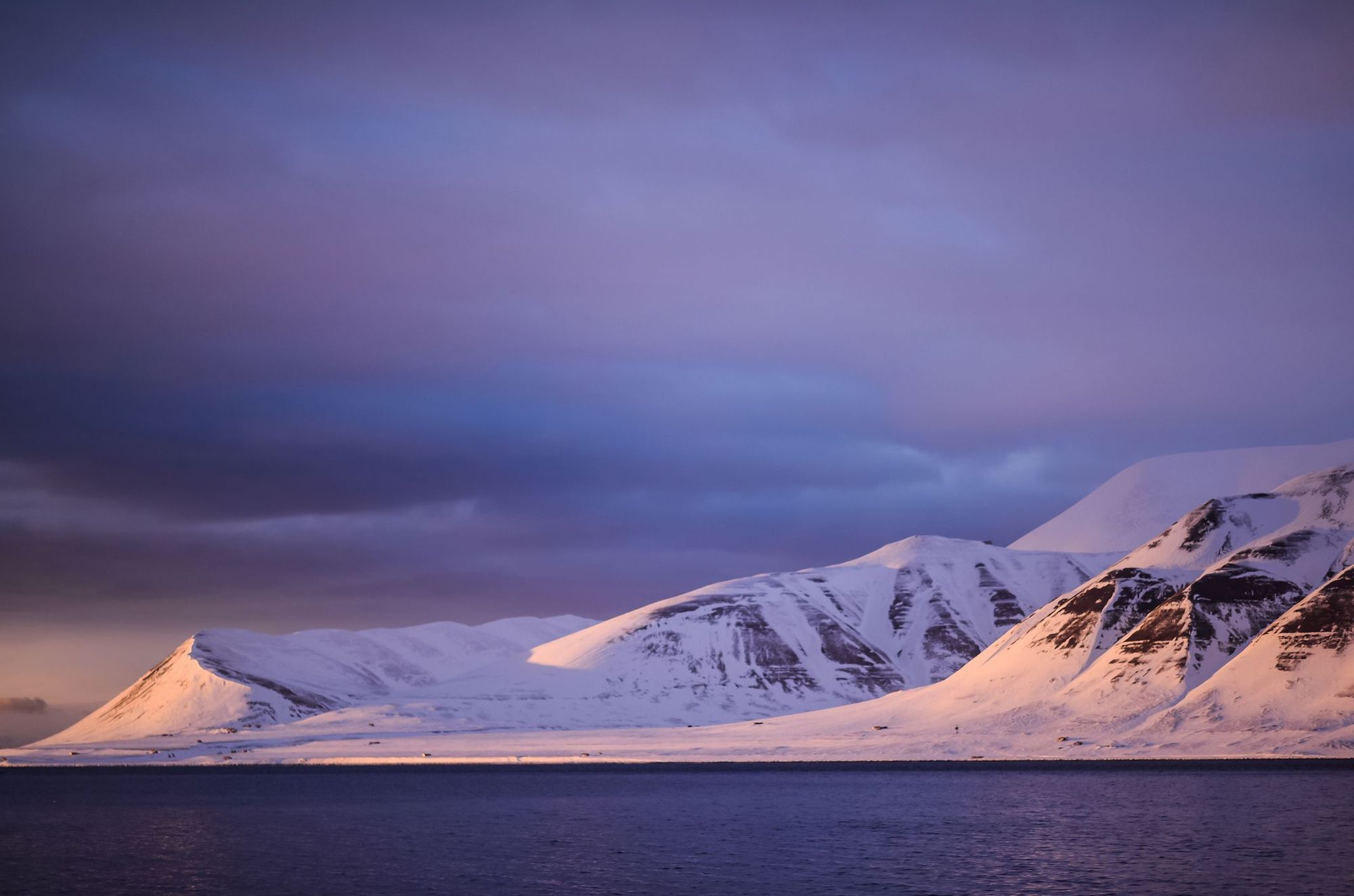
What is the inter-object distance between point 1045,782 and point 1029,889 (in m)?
97.8

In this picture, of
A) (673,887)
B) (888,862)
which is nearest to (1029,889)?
(888,862)

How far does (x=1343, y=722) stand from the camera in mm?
198500

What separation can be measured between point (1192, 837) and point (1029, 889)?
30371mm

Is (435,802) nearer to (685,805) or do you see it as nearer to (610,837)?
(685,805)

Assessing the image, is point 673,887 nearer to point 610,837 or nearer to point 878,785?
point 610,837

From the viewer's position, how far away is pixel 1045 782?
562ft

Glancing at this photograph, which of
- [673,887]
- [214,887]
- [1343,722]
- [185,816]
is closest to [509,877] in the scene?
[673,887]

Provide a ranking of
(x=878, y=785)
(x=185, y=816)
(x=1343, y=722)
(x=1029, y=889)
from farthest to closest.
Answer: (x=1343, y=722), (x=878, y=785), (x=185, y=816), (x=1029, y=889)

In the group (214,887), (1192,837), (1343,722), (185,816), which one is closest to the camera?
(214,887)

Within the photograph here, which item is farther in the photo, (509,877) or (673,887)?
(509,877)

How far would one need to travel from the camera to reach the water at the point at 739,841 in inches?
3334

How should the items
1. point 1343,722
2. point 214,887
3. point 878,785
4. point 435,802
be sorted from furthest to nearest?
point 1343,722, point 878,785, point 435,802, point 214,887

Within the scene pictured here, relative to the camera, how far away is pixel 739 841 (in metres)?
111

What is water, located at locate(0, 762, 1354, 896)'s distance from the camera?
278 feet
